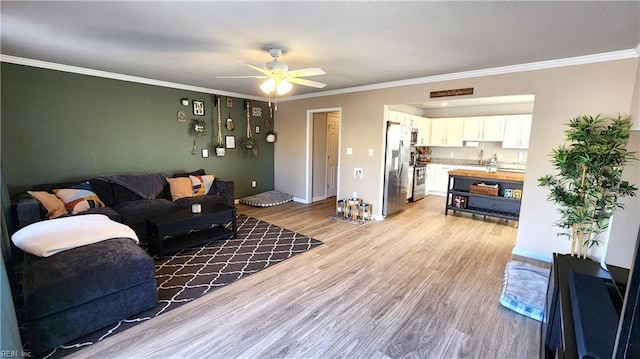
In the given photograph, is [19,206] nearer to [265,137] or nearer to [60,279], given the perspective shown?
[60,279]

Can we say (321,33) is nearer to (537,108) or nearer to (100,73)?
(537,108)

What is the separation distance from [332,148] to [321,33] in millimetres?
4429

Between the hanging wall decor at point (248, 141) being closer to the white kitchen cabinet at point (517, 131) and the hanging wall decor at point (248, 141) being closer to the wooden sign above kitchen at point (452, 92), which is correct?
the wooden sign above kitchen at point (452, 92)

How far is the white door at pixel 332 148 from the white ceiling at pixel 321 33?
2.99m

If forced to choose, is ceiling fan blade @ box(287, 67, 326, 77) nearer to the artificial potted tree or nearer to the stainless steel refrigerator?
the stainless steel refrigerator

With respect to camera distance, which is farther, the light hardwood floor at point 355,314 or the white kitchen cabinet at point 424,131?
the white kitchen cabinet at point 424,131

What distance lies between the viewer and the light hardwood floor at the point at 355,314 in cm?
197

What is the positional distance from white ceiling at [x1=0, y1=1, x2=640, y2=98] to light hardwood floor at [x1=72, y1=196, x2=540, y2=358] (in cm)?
238

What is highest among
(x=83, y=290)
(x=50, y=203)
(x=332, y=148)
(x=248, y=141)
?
(x=248, y=141)

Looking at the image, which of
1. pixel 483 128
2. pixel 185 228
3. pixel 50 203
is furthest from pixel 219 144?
pixel 483 128

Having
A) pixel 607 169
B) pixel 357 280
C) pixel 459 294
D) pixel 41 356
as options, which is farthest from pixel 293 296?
pixel 607 169

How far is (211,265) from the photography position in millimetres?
3170

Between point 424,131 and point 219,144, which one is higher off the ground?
point 424,131

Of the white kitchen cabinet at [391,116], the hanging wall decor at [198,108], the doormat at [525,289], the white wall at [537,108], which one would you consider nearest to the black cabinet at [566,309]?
the doormat at [525,289]
